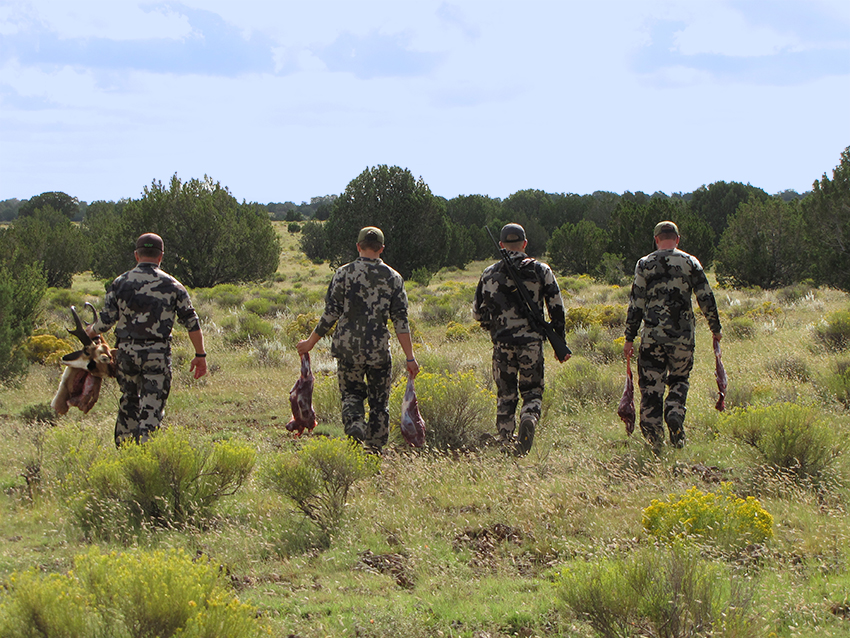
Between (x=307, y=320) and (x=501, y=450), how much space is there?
9134 millimetres

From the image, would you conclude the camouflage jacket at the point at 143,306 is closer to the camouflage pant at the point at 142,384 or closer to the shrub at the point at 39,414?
the camouflage pant at the point at 142,384

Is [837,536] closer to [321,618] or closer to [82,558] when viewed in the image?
[321,618]

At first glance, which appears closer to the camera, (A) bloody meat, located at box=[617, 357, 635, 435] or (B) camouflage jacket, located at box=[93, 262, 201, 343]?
(B) camouflage jacket, located at box=[93, 262, 201, 343]

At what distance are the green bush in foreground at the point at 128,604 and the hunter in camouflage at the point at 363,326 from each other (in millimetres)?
2636

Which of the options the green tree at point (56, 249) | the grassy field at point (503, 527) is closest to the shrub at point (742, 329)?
the grassy field at point (503, 527)

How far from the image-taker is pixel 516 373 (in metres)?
5.57

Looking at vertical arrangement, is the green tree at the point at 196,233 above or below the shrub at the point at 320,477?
above

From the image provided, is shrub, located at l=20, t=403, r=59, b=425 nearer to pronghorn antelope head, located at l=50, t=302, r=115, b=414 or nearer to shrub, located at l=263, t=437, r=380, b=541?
pronghorn antelope head, located at l=50, t=302, r=115, b=414

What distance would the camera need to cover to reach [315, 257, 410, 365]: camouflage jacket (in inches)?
201

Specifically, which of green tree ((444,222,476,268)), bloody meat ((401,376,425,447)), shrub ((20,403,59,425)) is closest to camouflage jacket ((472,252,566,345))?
bloody meat ((401,376,425,447))

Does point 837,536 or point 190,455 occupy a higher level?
point 190,455

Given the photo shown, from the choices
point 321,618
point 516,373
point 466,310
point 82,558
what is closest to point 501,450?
point 516,373

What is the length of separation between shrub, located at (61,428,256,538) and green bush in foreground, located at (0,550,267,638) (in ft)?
4.94

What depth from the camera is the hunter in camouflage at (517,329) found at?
5.43 metres
